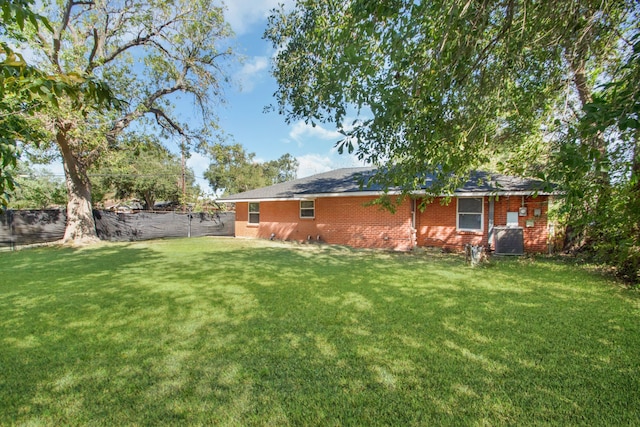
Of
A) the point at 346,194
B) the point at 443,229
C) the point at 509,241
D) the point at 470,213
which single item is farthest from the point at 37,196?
the point at 509,241

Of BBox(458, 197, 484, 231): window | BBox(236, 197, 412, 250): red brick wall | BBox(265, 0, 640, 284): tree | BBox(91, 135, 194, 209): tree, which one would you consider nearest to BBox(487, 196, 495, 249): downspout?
BBox(458, 197, 484, 231): window

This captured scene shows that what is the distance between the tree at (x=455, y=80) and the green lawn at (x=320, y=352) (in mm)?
1666

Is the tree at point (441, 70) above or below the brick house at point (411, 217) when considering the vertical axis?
above

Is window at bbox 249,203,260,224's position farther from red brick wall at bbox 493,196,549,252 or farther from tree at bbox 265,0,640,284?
tree at bbox 265,0,640,284

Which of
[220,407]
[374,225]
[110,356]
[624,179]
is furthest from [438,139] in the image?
[374,225]

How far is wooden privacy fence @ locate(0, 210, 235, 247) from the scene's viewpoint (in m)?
13.1

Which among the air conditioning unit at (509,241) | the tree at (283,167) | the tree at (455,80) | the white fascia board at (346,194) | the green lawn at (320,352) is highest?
the tree at (283,167)

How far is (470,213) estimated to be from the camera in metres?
11.5

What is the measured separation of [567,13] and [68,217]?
18.2 meters

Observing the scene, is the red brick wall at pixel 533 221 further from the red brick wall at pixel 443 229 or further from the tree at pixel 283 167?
the tree at pixel 283 167

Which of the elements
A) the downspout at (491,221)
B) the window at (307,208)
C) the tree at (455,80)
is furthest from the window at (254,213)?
the tree at (455,80)

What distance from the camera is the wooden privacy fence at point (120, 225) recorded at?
13.1 metres

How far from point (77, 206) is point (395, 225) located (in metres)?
14.4

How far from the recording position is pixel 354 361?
306 centimetres
